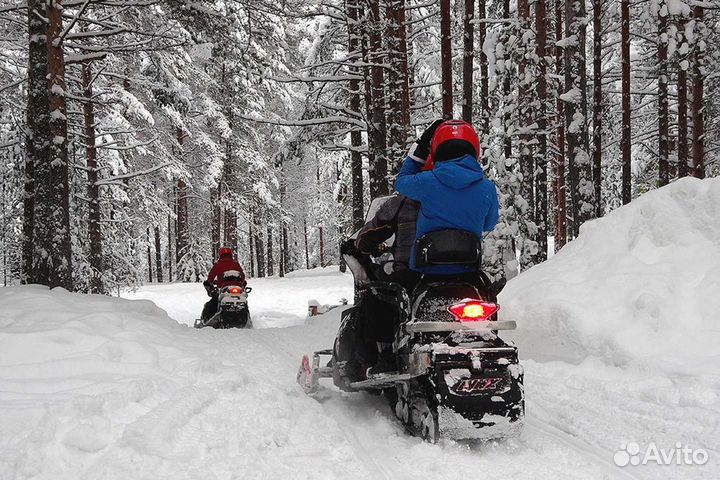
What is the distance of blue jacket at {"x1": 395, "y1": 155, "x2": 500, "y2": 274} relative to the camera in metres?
4.10

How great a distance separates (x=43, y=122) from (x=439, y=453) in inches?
312

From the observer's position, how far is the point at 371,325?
482 cm

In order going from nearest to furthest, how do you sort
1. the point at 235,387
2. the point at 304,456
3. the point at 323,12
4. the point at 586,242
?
1. the point at 304,456
2. the point at 235,387
3. the point at 586,242
4. the point at 323,12

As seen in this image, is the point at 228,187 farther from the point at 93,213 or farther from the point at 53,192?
the point at 53,192

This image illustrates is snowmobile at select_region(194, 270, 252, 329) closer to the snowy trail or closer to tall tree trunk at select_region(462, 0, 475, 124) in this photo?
the snowy trail

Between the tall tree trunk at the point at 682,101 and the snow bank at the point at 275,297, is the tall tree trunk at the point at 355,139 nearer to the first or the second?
the snow bank at the point at 275,297

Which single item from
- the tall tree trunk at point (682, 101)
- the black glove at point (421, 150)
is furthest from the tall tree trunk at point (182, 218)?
the black glove at point (421, 150)

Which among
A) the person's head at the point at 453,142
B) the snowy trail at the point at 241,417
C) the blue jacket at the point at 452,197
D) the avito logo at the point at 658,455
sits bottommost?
the avito logo at the point at 658,455

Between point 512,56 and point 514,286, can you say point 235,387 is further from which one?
point 512,56

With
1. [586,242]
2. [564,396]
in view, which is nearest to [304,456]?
[564,396]

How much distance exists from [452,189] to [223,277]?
8882 millimetres

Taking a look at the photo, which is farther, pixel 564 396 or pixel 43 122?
pixel 43 122

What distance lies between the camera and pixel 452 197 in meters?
4.11

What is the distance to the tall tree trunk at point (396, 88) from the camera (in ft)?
39.8
